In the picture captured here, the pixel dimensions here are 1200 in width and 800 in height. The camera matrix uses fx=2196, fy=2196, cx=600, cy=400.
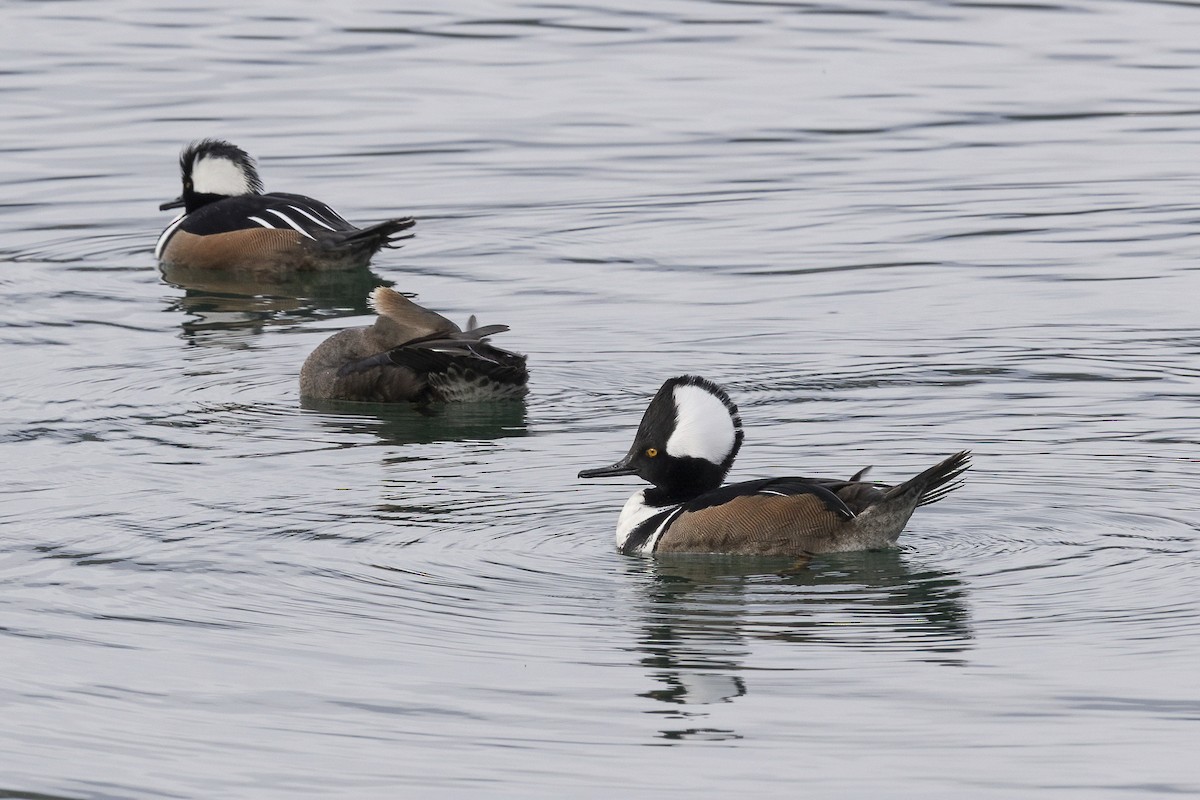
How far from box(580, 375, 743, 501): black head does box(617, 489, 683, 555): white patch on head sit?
11 centimetres

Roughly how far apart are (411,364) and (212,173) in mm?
6317

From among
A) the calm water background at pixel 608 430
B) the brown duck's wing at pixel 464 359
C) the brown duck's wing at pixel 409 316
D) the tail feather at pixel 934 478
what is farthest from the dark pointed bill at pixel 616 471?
the brown duck's wing at pixel 409 316

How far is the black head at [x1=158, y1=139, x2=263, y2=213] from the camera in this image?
1881 cm

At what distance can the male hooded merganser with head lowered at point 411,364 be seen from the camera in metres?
13.2

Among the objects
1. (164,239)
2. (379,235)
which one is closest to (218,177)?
(164,239)

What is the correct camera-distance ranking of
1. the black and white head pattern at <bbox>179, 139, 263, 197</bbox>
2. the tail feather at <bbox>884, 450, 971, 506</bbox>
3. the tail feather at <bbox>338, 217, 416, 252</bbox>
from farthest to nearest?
the black and white head pattern at <bbox>179, 139, 263, 197</bbox>, the tail feather at <bbox>338, 217, 416, 252</bbox>, the tail feather at <bbox>884, 450, 971, 506</bbox>

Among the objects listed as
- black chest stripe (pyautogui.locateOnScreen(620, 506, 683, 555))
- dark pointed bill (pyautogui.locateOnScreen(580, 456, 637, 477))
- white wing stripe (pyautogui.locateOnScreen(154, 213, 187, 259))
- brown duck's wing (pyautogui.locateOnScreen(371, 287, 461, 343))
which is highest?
white wing stripe (pyautogui.locateOnScreen(154, 213, 187, 259))

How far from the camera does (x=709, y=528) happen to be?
9.79 metres

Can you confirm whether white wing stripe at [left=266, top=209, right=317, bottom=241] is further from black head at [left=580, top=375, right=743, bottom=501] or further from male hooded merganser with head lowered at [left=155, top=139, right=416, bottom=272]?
black head at [left=580, top=375, right=743, bottom=501]

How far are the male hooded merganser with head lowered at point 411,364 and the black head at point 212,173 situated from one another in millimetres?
5668

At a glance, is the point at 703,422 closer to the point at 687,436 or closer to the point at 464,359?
the point at 687,436

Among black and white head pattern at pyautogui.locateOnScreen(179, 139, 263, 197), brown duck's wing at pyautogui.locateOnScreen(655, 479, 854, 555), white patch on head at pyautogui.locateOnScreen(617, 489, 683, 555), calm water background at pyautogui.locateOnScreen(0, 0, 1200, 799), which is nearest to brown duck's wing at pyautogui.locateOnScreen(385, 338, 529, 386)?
calm water background at pyautogui.locateOnScreen(0, 0, 1200, 799)

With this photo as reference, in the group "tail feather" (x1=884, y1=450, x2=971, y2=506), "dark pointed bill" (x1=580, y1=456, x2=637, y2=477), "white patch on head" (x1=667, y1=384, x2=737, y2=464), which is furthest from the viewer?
"dark pointed bill" (x1=580, y1=456, x2=637, y2=477)

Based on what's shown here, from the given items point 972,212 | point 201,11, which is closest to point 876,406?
point 972,212
